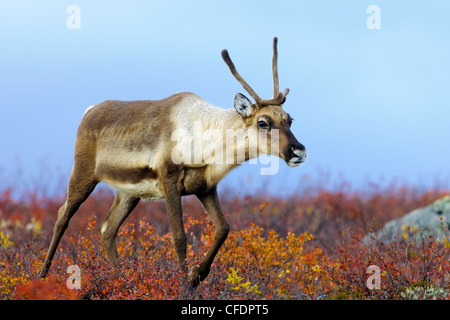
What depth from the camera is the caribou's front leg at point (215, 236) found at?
247 inches

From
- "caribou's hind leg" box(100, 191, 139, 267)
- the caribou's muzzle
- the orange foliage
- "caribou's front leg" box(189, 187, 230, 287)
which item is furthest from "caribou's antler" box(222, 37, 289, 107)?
"caribou's hind leg" box(100, 191, 139, 267)

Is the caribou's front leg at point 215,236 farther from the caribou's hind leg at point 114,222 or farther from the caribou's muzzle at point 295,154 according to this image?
the caribou's hind leg at point 114,222

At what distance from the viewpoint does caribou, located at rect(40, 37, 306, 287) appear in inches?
243

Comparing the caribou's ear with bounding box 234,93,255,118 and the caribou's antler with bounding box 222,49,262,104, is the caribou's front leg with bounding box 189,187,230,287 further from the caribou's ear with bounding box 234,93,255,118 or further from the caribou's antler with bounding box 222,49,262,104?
the caribou's antler with bounding box 222,49,262,104

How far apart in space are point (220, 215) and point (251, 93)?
1.31 meters

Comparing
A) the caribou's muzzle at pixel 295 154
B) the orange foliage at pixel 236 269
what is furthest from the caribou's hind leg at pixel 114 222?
the caribou's muzzle at pixel 295 154

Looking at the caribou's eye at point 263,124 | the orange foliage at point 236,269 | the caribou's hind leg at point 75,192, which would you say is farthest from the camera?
the caribou's hind leg at point 75,192

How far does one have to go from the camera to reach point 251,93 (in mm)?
6309

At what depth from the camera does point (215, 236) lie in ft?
20.8

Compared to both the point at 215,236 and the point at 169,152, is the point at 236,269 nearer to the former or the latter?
the point at 215,236

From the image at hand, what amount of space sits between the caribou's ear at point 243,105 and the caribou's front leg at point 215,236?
36.8 inches

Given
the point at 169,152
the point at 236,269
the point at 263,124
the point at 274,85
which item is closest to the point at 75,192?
the point at 169,152
